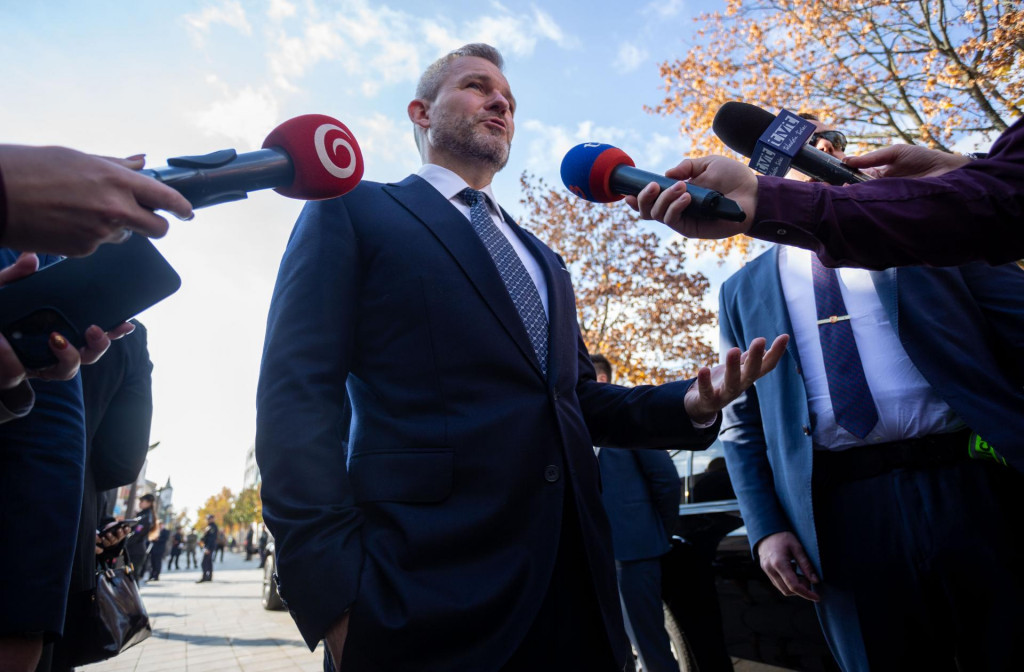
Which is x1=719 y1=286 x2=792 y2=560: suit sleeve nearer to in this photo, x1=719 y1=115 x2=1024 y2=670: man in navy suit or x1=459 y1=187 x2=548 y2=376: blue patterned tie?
x1=719 y1=115 x2=1024 y2=670: man in navy suit

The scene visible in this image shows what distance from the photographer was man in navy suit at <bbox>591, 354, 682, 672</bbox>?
3680 millimetres

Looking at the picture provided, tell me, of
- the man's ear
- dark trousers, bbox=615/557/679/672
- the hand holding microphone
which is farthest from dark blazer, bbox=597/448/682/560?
the hand holding microphone

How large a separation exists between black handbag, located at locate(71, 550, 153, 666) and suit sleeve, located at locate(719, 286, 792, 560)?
86.8 inches

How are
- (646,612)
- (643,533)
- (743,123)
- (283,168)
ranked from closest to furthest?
(283,168) → (743,123) → (646,612) → (643,533)

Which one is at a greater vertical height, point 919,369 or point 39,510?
point 919,369

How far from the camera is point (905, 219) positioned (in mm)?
1459

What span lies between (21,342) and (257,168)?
0.55 metres

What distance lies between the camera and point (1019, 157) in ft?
4.91

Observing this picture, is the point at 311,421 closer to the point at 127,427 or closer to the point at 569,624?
the point at 569,624

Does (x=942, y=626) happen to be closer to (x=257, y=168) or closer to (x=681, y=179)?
(x=681, y=179)

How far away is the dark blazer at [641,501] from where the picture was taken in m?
3.88

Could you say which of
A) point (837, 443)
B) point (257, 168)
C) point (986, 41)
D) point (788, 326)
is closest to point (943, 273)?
point (788, 326)

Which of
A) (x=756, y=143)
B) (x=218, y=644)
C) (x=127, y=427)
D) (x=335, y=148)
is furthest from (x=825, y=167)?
(x=218, y=644)

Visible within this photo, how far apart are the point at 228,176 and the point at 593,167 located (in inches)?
42.3
